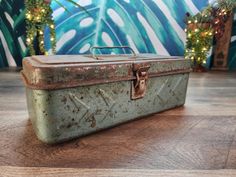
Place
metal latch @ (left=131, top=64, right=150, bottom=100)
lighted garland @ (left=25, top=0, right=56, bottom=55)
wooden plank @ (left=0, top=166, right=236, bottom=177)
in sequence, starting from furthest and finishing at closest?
lighted garland @ (left=25, top=0, right=56, bottom=55) < metal latch @ (left=131, top=64, right=150, bottom=100) < wooden plank @ (left=0, top=166, right=236, bottom=177)

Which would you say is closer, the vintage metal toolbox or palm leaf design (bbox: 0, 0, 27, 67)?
the vintage metal toolbox

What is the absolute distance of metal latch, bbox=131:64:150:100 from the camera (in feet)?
3.02

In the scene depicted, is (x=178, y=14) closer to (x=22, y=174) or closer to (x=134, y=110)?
(x=134, y=110)

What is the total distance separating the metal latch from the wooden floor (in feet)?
0.47

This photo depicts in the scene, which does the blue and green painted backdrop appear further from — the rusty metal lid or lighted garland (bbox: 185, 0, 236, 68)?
the rusty metal lid

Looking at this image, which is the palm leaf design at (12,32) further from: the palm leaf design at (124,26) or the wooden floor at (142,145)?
the wooden floor at (142,145)

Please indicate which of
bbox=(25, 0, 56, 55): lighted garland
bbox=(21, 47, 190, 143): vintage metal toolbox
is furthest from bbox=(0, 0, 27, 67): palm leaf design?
bbox=(21, 47, 190, 143): vintage metal toolbox

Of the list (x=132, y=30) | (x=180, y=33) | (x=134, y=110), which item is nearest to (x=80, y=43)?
(x=132, y=30)

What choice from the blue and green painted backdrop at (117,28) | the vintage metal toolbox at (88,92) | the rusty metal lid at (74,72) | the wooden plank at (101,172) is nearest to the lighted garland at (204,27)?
the blue and green painted backdrop at (117,28)

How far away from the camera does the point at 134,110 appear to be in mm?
970

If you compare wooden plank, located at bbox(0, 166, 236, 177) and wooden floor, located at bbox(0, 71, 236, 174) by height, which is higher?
wooden floor, located at bbox(0, 71, 236, 174)

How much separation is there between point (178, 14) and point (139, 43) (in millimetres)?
784

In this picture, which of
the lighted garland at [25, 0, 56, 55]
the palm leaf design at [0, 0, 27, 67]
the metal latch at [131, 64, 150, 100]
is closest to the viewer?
the metal latch at [131, 64, 150, 100]

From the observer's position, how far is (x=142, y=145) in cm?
77
